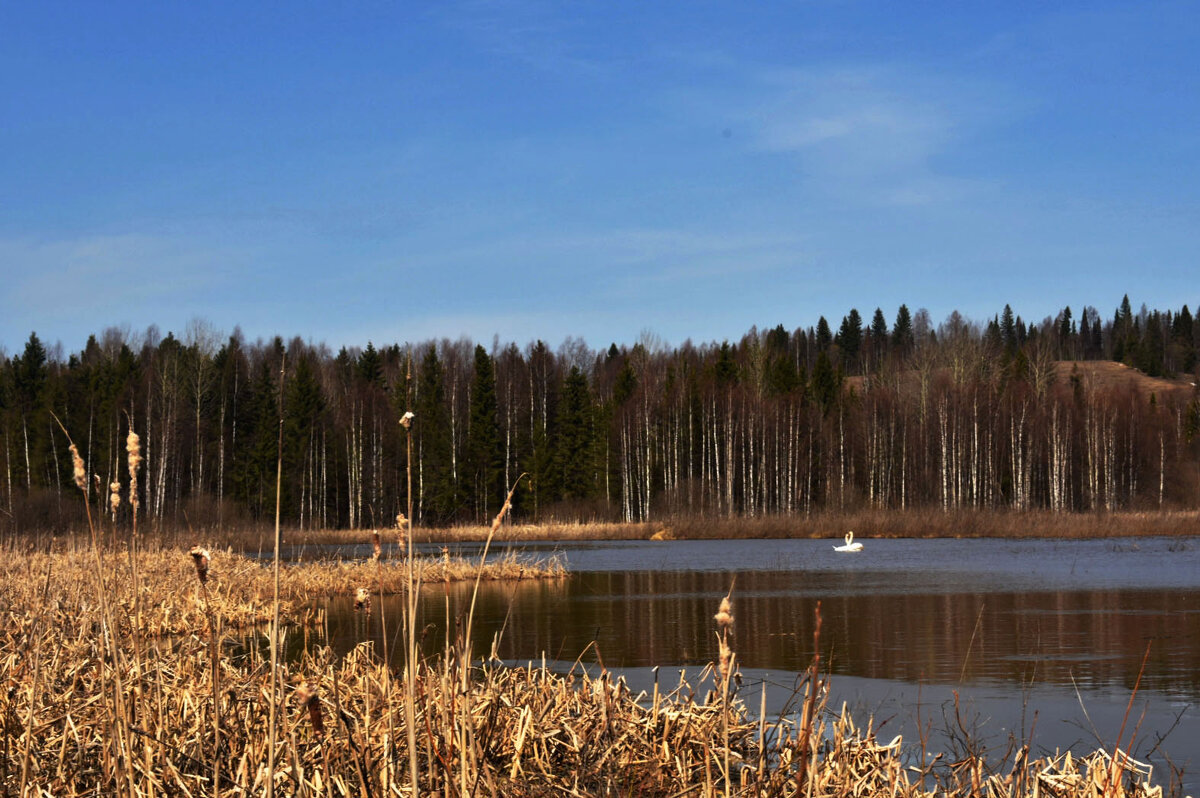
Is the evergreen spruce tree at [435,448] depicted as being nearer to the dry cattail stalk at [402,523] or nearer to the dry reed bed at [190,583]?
the dry reed bed at [190,583]

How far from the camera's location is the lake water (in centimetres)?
803

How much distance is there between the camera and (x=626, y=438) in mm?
56625

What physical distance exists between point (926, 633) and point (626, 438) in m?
43.2

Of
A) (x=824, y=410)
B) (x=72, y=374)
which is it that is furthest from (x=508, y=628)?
(x=72, y=374)

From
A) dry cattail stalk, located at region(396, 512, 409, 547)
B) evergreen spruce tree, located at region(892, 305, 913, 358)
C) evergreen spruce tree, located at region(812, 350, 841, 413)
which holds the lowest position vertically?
dry cattail stalk, located at region(396, 512, 409, 547)

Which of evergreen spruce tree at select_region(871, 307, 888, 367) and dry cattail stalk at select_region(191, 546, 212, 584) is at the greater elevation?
evergreen spruce tree at select_region(871, 307, 888, 367)

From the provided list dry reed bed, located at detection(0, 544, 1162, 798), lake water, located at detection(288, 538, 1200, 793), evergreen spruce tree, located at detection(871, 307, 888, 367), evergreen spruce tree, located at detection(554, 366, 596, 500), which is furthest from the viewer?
evergreen spruce tree, located at detection(871, 307, 888, 367)

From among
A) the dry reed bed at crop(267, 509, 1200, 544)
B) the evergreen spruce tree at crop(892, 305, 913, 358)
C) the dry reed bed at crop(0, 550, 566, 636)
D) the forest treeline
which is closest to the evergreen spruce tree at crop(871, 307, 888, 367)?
the evergreen spruce tree at crop(892, 305, 913, 358)

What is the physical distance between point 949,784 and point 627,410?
52.5m

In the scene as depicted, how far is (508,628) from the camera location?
14.3 m

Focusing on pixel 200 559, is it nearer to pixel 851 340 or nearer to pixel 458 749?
pixel 458 749

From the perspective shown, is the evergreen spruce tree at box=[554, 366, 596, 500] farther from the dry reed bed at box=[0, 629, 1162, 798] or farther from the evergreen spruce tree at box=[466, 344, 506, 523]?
the dry reed bed at box=[0, 629, 1162, 798]

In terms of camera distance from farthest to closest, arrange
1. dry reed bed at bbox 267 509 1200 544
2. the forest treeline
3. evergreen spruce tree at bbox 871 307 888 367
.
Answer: evergreen spruce tree at bbox 871 307 888 367, the forest treeline, dry reed bed at bbox 267 509 1200 544

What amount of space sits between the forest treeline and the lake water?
24.6 metres
